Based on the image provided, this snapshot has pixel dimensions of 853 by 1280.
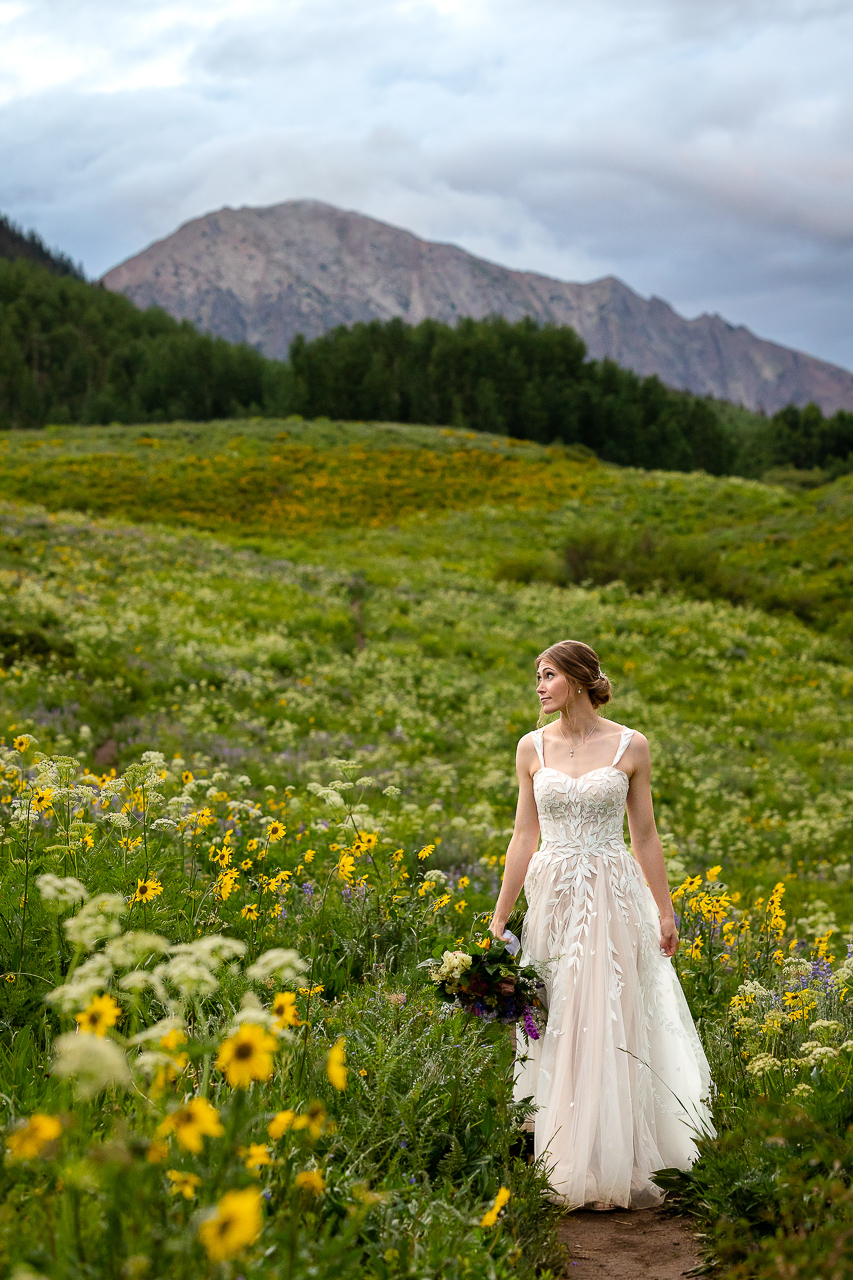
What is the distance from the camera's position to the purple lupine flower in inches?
156

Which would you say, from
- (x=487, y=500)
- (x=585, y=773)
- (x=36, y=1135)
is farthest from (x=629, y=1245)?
(x=487, y=500)

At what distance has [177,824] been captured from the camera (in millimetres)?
5219

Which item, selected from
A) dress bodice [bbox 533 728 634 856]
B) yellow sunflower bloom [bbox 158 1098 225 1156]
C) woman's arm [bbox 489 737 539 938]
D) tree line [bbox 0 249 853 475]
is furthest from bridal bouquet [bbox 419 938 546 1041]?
tree line [bbox 0 249 853 475]

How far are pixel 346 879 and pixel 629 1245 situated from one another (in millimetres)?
2439

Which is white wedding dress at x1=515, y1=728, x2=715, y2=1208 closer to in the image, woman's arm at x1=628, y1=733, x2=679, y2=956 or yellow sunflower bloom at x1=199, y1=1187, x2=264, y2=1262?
woman's arm at x1=628, y1=733, x2=679, y2=956

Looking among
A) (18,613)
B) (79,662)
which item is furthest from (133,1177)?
(18,613)

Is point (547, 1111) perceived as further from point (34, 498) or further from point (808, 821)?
point (34, 498)

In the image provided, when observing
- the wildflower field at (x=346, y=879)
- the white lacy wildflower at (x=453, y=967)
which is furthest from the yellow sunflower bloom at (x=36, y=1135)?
the white lacy wildflower at (x=453, y=967)

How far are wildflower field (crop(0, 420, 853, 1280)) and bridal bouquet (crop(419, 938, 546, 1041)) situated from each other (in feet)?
0.50

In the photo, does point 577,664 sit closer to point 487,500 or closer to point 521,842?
point 521,842

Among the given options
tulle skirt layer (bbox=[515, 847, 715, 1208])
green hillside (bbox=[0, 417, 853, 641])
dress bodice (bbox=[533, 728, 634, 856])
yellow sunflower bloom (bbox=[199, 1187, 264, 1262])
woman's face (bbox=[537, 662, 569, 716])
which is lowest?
tulle skirt layer (bbox=[515, 847, 715, 1208])

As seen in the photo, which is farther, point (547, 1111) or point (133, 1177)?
point (547, 1111)

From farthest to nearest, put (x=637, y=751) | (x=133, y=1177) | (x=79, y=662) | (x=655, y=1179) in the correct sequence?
(x=79, y=662), (x=637, y=751), (x=655, y=1179), (x=133, y=1177)

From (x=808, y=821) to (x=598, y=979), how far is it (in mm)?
7891
